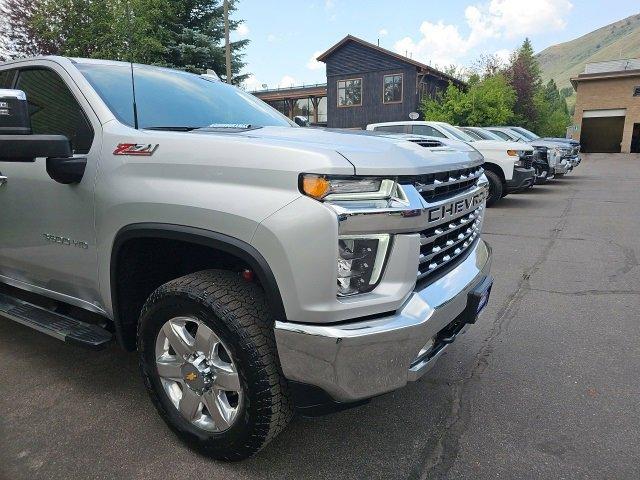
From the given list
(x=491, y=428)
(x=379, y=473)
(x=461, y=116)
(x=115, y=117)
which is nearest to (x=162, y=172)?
(x=115, y=117)

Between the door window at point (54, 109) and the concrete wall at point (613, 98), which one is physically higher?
the concrete wall at point (613, 98)

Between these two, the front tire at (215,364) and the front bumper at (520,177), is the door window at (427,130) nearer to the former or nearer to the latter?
the front bumper at (520,177)

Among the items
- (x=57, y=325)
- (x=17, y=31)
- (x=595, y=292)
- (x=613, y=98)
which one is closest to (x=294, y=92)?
(x=17, y=31)

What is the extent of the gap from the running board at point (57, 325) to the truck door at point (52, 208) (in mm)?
117

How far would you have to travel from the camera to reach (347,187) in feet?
5.96

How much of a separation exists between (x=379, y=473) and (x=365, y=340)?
0.79m

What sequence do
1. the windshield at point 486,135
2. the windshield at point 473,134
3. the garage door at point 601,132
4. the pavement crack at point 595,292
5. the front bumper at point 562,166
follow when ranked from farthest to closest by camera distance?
the garage door at point 601,132, the front bumper at point 562,166, the windshield at point 486,135, the windshield at point 473,134, the pavement crack at point 595,292

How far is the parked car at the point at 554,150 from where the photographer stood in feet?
41.0

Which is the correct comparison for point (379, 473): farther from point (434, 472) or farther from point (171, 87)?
point (171, 87)

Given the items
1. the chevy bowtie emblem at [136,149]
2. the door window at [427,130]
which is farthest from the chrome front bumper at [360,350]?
the door window at [427,130]

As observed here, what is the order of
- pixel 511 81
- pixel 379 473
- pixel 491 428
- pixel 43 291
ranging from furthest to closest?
pixel 511 81
pixel 43 291
pixel 491 428
pixel 379 473

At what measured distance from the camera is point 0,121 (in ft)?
7.14

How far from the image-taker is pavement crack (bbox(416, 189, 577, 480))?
2.18 m

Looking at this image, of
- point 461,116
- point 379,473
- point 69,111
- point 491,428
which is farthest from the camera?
point 461,116
